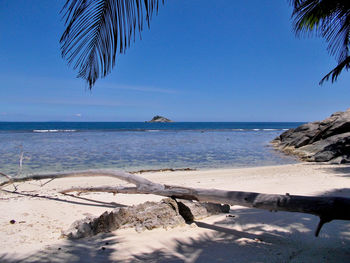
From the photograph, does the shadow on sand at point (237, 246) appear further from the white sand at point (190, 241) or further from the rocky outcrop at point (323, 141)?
the rocky outcrop at point (323, 141)

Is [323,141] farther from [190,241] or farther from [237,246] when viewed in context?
[190,241]

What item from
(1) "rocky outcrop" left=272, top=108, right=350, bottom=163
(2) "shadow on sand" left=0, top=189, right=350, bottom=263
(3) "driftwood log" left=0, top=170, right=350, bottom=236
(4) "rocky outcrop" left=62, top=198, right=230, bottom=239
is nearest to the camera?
(3) "driftwood log" left=0, top=170, right=350, bottom=236

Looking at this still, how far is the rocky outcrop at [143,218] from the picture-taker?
415 centimetres

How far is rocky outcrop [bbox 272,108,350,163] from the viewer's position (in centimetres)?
1496

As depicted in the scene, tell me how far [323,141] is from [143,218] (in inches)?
682

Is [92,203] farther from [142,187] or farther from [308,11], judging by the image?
[308,11]

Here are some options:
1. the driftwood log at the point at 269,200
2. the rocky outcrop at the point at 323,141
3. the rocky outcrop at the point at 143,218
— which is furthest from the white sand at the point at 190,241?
the rocky outcrop at the point at 323,141

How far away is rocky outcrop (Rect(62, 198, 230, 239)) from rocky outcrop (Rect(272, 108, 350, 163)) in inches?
466

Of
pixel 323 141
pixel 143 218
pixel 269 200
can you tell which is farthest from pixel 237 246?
pixel 323 141

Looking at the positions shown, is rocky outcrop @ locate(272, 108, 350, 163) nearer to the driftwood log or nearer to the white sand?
the white sand

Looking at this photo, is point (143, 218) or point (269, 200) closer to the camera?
point (269, 200)

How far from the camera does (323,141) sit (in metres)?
18.1

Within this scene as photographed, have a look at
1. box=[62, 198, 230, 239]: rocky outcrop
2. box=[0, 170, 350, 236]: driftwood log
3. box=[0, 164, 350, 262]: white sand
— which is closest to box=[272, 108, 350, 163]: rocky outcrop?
box=[0, 164, 350, 262]: white sand

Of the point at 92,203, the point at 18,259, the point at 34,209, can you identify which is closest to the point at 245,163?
the point at 92,203
